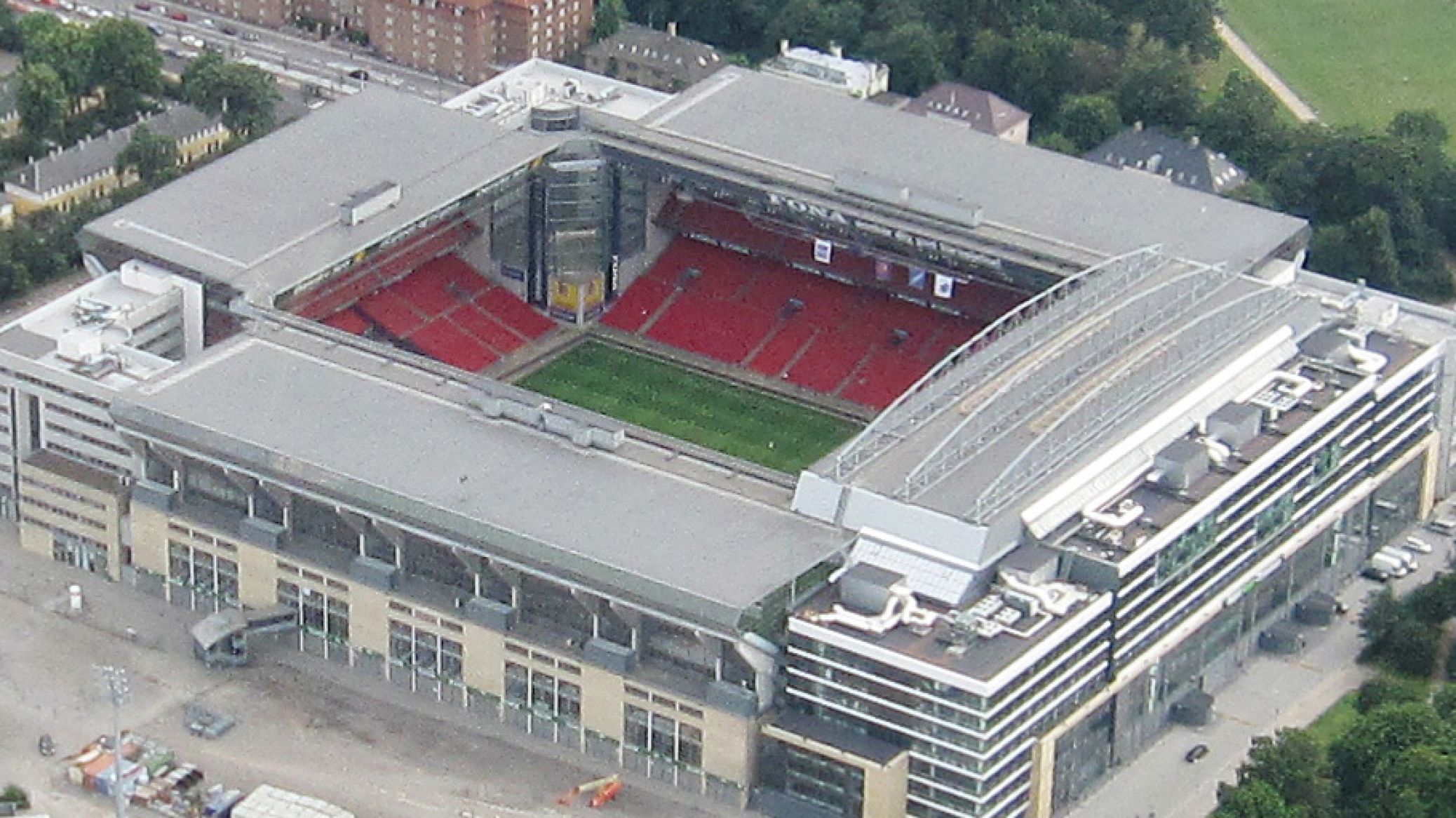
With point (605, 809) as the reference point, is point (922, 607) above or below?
above

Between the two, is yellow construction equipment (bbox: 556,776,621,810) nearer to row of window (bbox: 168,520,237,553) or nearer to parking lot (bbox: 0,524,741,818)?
parking lot (bbox: 0,524,741,818)

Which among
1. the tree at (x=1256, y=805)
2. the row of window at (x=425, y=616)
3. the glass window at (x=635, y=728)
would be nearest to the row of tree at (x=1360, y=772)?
the tree at (x=1256, y=805)

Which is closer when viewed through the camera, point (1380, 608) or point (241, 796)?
point (241, 796)

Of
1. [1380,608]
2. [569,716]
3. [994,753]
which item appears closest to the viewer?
[994,753]

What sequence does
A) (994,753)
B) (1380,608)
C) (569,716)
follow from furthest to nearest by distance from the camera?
1. (1380,608)
2. (569,716)
3. (994,753)

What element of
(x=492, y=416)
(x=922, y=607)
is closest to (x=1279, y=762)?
(x=922, y=607)

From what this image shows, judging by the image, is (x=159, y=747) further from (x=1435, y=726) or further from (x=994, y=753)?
(x=1435, y=726)
